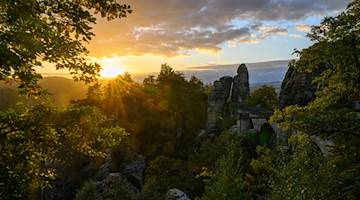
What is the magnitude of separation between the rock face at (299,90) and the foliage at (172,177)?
1350 centimetres

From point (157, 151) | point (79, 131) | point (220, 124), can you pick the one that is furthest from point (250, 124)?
point (79, 131)

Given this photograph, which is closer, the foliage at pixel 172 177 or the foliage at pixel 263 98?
the foliage at pixel 172 177

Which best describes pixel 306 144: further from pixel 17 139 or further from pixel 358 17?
pixel 17 139

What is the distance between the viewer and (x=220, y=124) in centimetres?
4919

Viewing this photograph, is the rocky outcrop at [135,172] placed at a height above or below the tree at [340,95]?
below

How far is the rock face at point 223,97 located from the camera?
4959 cm

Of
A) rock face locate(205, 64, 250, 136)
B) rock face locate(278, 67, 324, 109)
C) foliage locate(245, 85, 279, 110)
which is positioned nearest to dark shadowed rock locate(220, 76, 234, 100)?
rock face locate(205, 64, 250, 136)

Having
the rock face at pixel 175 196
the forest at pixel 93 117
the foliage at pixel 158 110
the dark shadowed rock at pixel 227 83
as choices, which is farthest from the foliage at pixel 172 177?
the dark shadowed rock at pixel 227 83

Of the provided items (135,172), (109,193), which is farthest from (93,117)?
(135,172)

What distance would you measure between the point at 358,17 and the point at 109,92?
4631cm

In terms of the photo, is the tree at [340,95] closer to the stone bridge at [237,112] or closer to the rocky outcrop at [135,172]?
the stone bridge at [237,112]

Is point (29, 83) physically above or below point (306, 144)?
above

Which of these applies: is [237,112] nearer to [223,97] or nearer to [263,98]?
[223,97]

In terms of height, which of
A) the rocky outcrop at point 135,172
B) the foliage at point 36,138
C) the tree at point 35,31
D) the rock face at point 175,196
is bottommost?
the rocky outcrop at point 135,172
